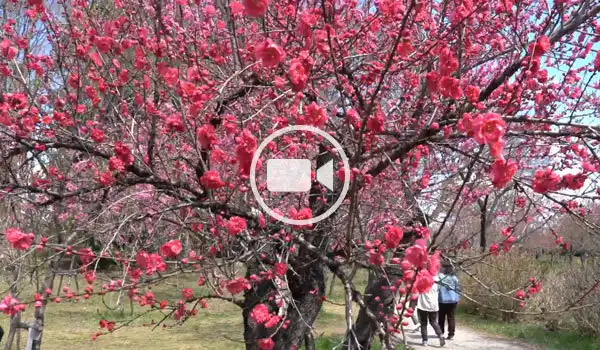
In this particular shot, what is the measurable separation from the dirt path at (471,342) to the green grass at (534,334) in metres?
0.36

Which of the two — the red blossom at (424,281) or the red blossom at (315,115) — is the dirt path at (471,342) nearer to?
the red blossom at (315,115)

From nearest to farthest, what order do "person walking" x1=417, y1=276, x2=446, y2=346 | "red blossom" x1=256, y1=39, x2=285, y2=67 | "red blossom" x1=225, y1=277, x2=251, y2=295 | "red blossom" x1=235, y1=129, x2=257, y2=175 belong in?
"red blossom" x1=256, y1=39, x2=285, y2=67 → "red blossom" x1=235, y1=129, x2=257, y2=175 → "red blossom" x1=225, y1=277, x2=251, y2=295 → "person walking" x1=417, y1=276, x2=446, y2=346

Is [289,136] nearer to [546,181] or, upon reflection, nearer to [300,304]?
[300,304]

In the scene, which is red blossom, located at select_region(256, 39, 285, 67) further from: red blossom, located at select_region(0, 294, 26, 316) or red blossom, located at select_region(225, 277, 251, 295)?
red blossom, located at select_region(0, 294, 26, 316)

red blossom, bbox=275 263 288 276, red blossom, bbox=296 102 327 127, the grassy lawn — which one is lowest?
the grassy lawn

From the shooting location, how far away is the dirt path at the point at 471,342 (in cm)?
981

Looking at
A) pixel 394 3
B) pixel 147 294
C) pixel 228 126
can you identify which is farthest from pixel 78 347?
pixel 394 3

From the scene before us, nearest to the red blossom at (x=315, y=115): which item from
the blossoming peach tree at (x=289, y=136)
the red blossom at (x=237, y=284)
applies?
the blossoming peach tree at (x=289, y=136)
